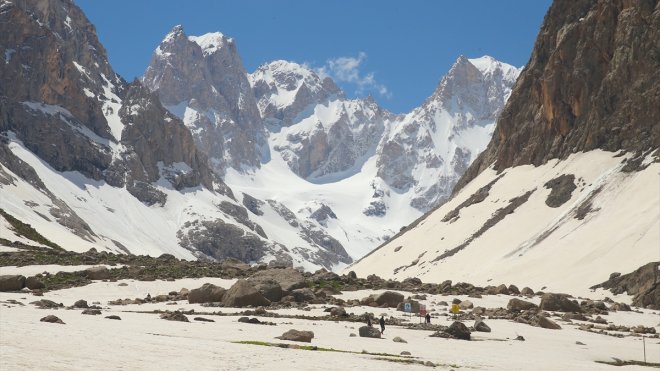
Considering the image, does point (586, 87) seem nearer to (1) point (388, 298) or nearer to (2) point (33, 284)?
(1) point (388, 298)

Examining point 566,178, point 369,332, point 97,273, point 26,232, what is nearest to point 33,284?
point 97,273

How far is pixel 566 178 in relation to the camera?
10175 centimetres

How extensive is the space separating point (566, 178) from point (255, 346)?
83.1 metres

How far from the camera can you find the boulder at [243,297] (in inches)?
1871

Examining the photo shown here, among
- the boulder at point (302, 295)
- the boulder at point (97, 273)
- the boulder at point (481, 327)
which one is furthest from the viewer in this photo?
the boulder at point (97, 273)

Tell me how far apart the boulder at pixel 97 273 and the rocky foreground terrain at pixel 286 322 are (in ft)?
0.33

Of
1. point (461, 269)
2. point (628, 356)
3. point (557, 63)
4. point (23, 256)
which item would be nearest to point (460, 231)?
point (461, 269)

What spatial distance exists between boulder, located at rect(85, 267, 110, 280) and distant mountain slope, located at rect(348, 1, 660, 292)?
1611 inches

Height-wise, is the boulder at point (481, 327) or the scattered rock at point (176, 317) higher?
the boulder at point (481, 327)

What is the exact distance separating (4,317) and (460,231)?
3421 inches

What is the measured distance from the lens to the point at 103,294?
176ft

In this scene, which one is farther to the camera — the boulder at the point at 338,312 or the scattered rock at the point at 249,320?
the boulder at the point at 338,312

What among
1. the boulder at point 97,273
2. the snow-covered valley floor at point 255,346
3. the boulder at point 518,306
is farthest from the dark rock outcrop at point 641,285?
the boulder at point 97,273

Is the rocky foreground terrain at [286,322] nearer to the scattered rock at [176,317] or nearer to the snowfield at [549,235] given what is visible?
the scattered rock at [176,317]
